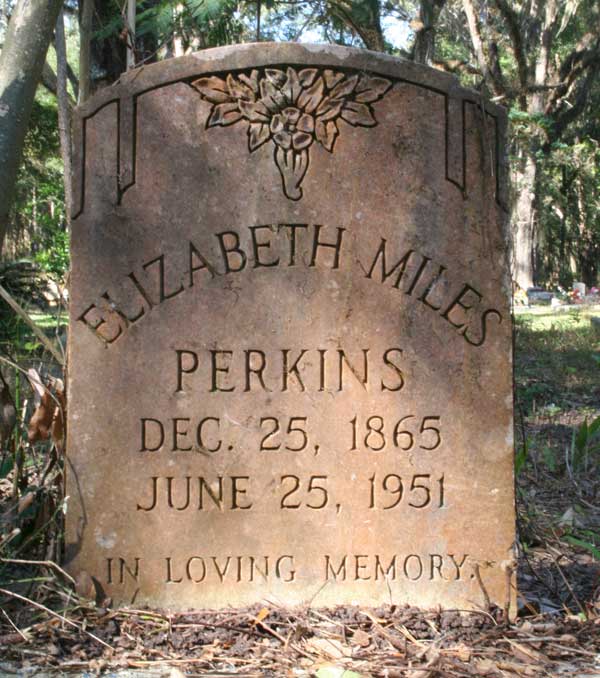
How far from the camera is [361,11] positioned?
6238 mm

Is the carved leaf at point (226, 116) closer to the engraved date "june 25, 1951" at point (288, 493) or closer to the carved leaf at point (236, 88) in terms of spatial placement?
the carved leaf at point (236, 88)

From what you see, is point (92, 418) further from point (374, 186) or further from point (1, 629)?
point (374, 186)

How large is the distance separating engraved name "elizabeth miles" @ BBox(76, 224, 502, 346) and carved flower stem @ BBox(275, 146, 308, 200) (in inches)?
4.5

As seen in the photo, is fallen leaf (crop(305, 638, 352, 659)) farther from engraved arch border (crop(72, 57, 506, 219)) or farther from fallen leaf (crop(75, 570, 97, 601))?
engraved arch border (crop(72, 57, 506, 219))

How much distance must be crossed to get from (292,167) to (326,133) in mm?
158

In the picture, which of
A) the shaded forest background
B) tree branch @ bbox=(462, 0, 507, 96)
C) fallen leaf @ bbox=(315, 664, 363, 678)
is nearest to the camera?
fallen leaf @ bbox=(315, 664, 363, 678)

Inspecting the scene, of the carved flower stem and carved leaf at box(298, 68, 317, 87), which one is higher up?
carved leaf at box(298, 68, 317, 87)

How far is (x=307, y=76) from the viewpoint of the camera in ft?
9.00

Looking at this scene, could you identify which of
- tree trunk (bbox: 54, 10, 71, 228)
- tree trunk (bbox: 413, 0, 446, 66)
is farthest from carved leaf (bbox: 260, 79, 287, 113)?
tree trunk (bbox: 413, 0, 446, 66)

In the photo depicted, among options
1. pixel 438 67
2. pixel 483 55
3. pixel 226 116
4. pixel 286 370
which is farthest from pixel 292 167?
pixel 483 55

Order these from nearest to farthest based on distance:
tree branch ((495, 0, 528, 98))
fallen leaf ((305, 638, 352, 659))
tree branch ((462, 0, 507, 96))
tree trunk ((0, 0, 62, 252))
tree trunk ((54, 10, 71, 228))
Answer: fallen leaf ((305, 638, 352, 659)), tree trunk ((0, 0, 62, 252)), tree trunk ((54, 10, 71, 228)), tree branch ((462, 0, 507, 96)), tree branch ((495, 0, 528, 98))

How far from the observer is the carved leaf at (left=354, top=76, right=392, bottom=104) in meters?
2.75

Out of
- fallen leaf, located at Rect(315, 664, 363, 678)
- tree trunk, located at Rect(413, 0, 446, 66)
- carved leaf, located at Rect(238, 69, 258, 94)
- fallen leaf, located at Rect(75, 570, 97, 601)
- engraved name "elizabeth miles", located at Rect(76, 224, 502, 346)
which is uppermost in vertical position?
tree trunk, located at Rect(413, 0, 446, 66)

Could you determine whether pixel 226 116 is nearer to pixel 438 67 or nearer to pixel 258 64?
pixel 258 64
